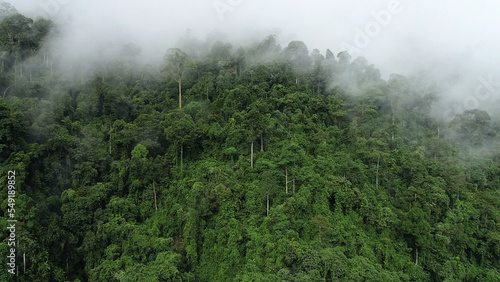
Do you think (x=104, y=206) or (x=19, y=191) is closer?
(x=19, y=191)

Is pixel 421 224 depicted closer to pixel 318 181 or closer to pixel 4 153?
pixel 318 181

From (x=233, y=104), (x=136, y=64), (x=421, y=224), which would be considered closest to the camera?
(x=421, y=224)

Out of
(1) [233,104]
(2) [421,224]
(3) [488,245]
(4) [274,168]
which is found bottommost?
(3) [488,245]

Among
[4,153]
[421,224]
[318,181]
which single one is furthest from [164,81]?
[421,224]

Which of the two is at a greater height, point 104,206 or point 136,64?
point 136,64

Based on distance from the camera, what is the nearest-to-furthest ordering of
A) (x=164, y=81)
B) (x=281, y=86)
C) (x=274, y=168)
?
(x=274, y=168) < (x=281, y=86) < (x=164, y=81)

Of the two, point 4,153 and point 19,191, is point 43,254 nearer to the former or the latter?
point 19,191

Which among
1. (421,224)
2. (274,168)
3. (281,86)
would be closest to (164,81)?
(281,86)
